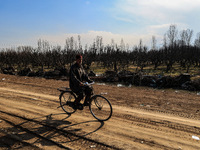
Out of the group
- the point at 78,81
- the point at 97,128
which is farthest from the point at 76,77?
the point at 97,128

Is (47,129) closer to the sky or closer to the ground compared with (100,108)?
closer to the ground

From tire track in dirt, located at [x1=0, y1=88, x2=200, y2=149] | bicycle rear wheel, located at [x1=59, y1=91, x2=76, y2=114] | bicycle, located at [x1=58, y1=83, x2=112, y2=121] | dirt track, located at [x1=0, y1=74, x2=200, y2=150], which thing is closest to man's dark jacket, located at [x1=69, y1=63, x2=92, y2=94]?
bicycle, located at [x1=58, y1=83, x2=112, y2=121]

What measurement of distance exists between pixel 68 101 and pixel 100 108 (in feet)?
4.17

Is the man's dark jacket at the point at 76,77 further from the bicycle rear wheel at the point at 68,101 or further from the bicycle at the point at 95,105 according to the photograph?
the bicycle rear wheel at the point at 68,101

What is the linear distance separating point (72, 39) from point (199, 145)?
157 ft

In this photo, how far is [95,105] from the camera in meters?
5.39

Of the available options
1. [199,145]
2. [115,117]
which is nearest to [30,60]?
[115,117]

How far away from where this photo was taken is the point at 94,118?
546cm

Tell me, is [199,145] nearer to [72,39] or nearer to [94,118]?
[94,118]

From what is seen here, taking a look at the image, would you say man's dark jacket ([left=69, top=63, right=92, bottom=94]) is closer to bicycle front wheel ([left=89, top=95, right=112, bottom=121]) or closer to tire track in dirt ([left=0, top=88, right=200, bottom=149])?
bicycle front wheel ([left=89, top=95, right=112, bottom=121])

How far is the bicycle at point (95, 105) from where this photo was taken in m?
5.12

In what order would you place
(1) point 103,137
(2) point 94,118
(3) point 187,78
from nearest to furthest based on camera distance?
(1) point 103,137 < (2) point 94,118 < (3) point 187,78

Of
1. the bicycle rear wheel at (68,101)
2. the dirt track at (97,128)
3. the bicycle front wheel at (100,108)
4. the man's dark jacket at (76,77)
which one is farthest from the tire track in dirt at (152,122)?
the man's dark jacket at (76,77)

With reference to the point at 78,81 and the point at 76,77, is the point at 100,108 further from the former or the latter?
the point at 76,77
